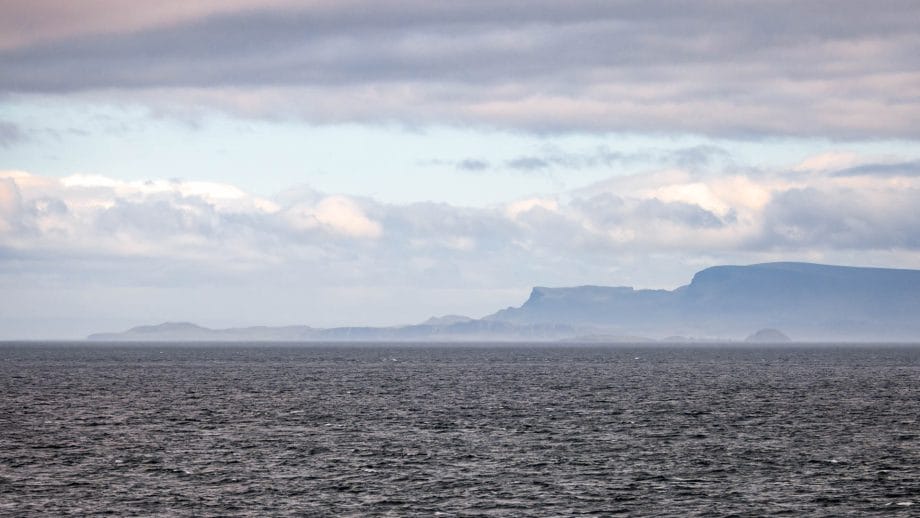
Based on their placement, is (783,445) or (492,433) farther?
(492,433)

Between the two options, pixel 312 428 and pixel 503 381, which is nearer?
pixel 312 428

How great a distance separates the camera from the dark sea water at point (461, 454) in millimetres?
62312

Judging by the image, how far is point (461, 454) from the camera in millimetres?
81375

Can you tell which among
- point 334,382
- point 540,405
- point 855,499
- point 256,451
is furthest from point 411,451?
point 334,382

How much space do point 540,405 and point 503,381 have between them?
56.8 m

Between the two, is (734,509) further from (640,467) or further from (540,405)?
(540,405)

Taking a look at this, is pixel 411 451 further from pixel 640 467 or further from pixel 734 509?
pixel 734 509

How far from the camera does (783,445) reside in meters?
86.5

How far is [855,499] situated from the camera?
62.7 meters

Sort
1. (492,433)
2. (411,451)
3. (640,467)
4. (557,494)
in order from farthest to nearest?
(492,433)
(411,451)
(640,467)
(557,494)

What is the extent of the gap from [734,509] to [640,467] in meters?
15.1

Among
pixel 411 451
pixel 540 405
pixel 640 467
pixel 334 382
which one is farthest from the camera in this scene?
pixel 334 382

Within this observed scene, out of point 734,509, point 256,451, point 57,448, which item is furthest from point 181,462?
point 734,509

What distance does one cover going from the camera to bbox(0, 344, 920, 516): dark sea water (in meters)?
62.3
